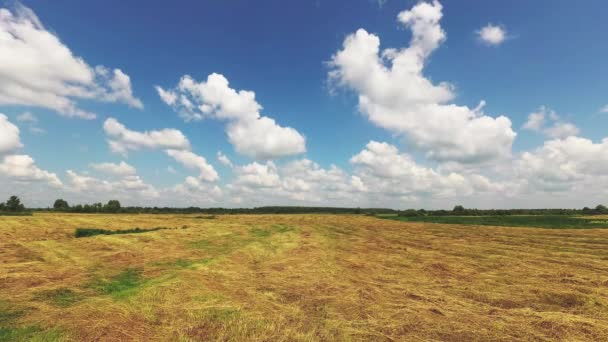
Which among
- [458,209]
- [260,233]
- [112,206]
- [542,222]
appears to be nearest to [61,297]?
[260,233]

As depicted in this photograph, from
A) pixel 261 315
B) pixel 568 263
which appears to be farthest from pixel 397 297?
pixel 568 263

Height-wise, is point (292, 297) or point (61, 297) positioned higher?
point (61, 297)

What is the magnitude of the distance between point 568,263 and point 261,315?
684 inches

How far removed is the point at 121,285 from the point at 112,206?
377ft

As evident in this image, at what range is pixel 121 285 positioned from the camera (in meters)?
10.8

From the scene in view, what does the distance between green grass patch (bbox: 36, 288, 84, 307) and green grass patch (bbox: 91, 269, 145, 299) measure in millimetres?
697

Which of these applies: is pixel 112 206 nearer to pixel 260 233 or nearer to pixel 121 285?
pixel 260 233

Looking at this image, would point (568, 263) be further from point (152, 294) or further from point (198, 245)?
point (198, 245)

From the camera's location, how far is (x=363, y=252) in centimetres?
2045

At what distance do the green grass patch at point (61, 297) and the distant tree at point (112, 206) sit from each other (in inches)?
4367

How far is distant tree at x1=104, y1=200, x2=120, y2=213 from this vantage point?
348 ft

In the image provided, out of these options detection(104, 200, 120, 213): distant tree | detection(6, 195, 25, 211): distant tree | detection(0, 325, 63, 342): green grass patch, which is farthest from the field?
detection(104, 200, 120, 213): distant tree

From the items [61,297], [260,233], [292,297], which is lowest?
[260,233]

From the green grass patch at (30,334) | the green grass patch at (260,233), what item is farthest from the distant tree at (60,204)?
the green grass patch at (30,334)
